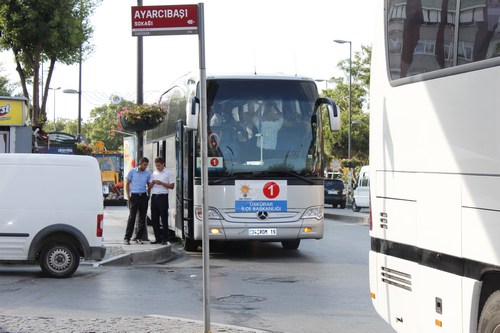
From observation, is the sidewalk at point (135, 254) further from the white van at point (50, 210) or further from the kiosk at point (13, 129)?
the kiosk at point (13, 129)

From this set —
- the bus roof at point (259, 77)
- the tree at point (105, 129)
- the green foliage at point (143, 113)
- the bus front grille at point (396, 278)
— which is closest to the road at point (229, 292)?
the bus front grille at point (396, 278)

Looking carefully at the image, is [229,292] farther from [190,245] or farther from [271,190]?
[190,245]

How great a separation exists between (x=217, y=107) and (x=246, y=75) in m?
0.92

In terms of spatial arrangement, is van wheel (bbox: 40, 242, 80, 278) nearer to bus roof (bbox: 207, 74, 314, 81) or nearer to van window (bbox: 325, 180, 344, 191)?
bus roof (bbox: 207, 74, 314, 81)

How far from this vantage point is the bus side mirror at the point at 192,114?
14873 mm

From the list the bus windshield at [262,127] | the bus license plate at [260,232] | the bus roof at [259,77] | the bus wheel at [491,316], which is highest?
the bus roof at [259,77]

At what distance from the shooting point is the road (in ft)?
32.3

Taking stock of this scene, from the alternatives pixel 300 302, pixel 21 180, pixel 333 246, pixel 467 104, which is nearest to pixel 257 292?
pixel 300 302

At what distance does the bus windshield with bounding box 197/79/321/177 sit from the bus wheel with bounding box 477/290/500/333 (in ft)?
35.7

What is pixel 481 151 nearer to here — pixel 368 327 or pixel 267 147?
→ pixel 368 327

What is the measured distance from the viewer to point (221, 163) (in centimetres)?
1623

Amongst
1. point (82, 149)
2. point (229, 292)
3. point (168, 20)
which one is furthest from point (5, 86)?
point (168, 20)

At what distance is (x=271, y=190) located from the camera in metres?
16.3

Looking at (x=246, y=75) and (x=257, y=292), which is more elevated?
(x=246, y=75)
